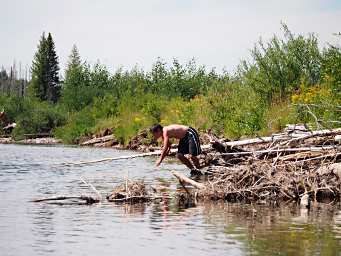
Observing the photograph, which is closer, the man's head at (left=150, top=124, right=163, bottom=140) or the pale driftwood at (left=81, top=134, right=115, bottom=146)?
the man's head at (left=150, top=124, right=163, bottom=140)

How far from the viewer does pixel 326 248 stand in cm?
977

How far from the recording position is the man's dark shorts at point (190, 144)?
56.9 ft

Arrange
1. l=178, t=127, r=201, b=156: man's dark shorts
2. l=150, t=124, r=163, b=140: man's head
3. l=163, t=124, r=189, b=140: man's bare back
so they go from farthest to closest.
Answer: l=178, t=127, r=201, b=156: man's dark shorts, l=163, t=124, r=189, b=140: man's bare back, l=150, t=124, r=163, b=140: man's head

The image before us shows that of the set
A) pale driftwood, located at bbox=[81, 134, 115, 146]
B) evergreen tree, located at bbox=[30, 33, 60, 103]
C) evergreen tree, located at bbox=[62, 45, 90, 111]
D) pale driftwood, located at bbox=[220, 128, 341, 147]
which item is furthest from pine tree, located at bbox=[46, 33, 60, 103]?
pale driftwood, located at bbox=[220, 128, 341, 147]

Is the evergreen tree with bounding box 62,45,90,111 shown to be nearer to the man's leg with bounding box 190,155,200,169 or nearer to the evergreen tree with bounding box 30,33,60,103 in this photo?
the evergreen tree with bounding box 30,33,60,103

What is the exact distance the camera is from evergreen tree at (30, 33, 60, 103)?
93.8 metres

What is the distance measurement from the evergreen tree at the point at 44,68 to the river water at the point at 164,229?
78.6m

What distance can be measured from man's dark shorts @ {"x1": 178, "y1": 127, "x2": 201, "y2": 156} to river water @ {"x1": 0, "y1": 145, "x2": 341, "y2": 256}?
2.27 meters

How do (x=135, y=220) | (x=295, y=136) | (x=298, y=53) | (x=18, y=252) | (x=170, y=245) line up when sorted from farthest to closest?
(x=298, y=53), (x=295, y=136), (x=135, y=220), (x=170, y=245), (x=18, y=252)

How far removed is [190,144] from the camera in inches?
683

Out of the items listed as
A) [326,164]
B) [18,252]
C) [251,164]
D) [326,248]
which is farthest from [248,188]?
[18,252]

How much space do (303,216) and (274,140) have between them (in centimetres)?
499

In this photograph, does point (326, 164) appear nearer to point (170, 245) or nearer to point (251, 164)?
point (251, 164)

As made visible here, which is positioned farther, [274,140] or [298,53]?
[298,53]
